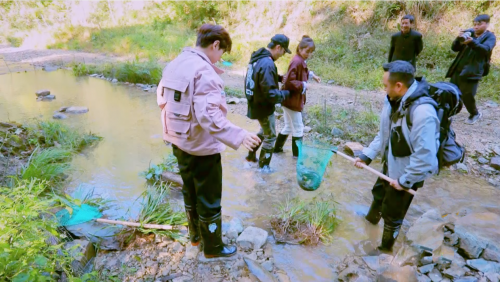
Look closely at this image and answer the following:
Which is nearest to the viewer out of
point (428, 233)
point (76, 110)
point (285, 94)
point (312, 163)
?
point (428, 233)

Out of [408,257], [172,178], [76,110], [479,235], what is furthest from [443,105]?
[76,110]

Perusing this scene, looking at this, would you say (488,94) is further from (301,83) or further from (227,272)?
(227,272)

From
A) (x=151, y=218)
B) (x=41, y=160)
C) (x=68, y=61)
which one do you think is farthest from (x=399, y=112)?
(x=68, y=61)

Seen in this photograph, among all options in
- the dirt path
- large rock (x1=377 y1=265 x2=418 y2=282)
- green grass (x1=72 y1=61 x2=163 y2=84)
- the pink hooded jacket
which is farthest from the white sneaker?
green grass (x1=72 y1=61 x2=163 y2=84)

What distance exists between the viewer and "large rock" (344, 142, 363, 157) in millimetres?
4743

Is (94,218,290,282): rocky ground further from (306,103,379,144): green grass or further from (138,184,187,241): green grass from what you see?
(306,103,379,144): green grass

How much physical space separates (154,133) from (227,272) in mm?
A: 4054

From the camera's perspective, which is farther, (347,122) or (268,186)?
(347,122)

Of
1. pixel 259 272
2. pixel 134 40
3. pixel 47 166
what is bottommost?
pixel 47 166

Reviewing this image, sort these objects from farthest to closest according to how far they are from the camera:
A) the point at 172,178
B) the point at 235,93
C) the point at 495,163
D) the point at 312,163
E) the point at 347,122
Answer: the point at 235,93
the point at 347,122
the point at 495,163
the point at 172,178
the point at 312,163

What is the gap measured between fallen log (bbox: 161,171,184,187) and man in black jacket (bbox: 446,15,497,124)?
4808 mm

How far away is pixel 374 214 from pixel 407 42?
12.9ft

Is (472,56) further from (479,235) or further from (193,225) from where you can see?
(193,225)

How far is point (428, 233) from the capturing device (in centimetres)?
269
